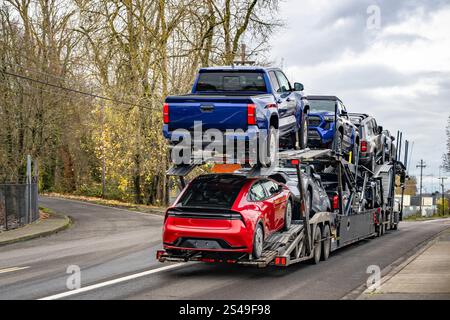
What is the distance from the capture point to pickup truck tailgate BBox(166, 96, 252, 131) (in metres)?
13.5

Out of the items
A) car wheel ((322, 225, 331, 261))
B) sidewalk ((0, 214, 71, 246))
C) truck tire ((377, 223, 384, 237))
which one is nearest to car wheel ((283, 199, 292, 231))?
car wheel ((322, 225, 331, 261))

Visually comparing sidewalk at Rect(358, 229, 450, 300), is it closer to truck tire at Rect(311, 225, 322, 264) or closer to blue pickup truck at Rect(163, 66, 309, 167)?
truck tire at Rect(311, 225, 322, 264)

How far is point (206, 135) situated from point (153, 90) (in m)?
27.1

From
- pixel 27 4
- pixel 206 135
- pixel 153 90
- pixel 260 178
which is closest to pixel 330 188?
pixel 260 178

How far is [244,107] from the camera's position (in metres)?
13.5

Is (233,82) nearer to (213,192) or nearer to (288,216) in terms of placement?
(213,192)

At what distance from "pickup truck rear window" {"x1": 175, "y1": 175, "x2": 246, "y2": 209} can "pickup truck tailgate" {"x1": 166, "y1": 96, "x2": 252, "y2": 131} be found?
116 cm

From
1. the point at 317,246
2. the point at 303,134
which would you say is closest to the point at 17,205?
the point at 303,134

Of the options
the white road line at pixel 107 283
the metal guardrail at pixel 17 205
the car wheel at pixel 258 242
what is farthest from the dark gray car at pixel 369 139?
the metal guardrail at pixel 17 205

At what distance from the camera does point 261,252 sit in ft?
44.2

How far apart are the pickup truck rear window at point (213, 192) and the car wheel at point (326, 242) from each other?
3517mm

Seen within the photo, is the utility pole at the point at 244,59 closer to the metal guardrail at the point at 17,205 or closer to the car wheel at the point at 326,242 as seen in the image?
the metal guardrail at the point at 17,205

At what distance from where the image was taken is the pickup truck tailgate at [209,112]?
1350cm

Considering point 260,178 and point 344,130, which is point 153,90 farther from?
point 260,178
